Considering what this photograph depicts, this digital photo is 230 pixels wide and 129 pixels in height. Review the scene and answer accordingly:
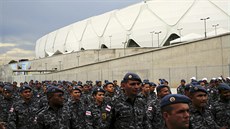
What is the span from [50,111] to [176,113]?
2.10m

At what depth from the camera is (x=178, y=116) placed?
2100 millimetres

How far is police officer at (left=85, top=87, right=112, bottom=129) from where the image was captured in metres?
3.69

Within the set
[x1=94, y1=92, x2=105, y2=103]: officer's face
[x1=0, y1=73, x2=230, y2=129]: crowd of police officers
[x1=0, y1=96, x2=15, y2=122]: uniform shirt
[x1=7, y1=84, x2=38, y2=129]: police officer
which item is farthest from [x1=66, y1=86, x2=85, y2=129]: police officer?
[x1=0, y1=96, x2=15, y2=122]: uniform shirt

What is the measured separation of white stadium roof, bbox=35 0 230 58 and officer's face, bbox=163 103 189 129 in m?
40.0

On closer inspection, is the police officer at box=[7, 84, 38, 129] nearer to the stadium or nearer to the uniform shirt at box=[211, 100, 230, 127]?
the uniform shirt at box=[211, 100, 230, 127]

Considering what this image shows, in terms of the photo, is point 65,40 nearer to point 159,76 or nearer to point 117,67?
point 117,67

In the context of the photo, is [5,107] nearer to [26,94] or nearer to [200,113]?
[26,94]

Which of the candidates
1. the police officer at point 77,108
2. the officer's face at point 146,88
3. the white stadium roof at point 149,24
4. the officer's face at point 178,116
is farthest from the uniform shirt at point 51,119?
the white stadium roof at point 149,24

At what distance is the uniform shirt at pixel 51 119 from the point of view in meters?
3.60

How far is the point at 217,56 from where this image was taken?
753 inches

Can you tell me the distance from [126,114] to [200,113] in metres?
1.01

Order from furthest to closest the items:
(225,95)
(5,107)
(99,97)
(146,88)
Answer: (146,88) → (5,107) → (99,97) → (225,95)

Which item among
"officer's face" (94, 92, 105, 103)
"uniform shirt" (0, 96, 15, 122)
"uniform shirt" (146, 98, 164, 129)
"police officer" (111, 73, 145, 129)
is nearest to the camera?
"police officer" (111, 73, 145, 129)

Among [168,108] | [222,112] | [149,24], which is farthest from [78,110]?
[149,24]
